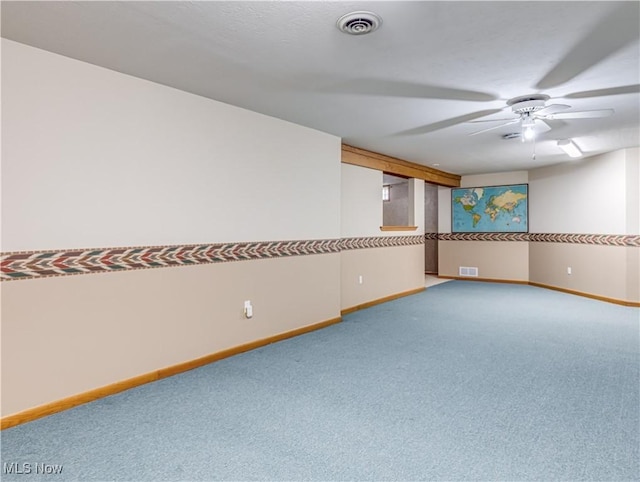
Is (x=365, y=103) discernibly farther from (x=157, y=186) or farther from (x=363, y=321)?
(x=363, y=321)

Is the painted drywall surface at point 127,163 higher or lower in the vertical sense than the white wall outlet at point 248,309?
higher

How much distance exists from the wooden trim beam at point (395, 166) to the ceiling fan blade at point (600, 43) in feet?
8.84

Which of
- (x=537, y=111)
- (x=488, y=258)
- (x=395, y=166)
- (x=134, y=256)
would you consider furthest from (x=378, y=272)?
(x=134, y=256)

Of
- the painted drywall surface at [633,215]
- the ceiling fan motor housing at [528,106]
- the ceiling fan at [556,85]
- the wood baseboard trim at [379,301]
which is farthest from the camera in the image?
the painted drywall surface at [633,215]

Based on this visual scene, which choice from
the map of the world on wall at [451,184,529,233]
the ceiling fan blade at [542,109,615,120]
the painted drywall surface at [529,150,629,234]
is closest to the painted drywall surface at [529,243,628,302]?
the painted drywall surface at [529,150,629,234]

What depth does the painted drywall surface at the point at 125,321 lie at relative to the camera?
2402 millimetres

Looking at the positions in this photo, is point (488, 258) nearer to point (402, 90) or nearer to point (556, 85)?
point (556, 85)

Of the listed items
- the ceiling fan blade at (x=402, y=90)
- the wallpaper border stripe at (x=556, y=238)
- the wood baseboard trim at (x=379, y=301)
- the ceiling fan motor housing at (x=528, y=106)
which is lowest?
the wood baseboard trim at (x=379, y=301)

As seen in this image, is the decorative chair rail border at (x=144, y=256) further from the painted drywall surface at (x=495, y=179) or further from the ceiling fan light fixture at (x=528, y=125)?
the painted drywall surface at (x=495, y=179)

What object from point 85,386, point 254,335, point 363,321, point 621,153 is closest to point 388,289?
point 363,321

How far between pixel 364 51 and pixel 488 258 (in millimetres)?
6818

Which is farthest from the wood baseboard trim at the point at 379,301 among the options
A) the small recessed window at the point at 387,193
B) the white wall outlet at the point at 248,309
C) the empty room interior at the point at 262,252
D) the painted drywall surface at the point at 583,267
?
the small recessed window at the point at 387,193

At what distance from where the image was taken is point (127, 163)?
Result: 2883 millimetres

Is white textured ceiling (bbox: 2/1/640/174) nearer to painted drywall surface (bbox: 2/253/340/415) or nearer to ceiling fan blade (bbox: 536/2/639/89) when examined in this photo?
ceiling fan blade (bbox: 536/2/639/89)
